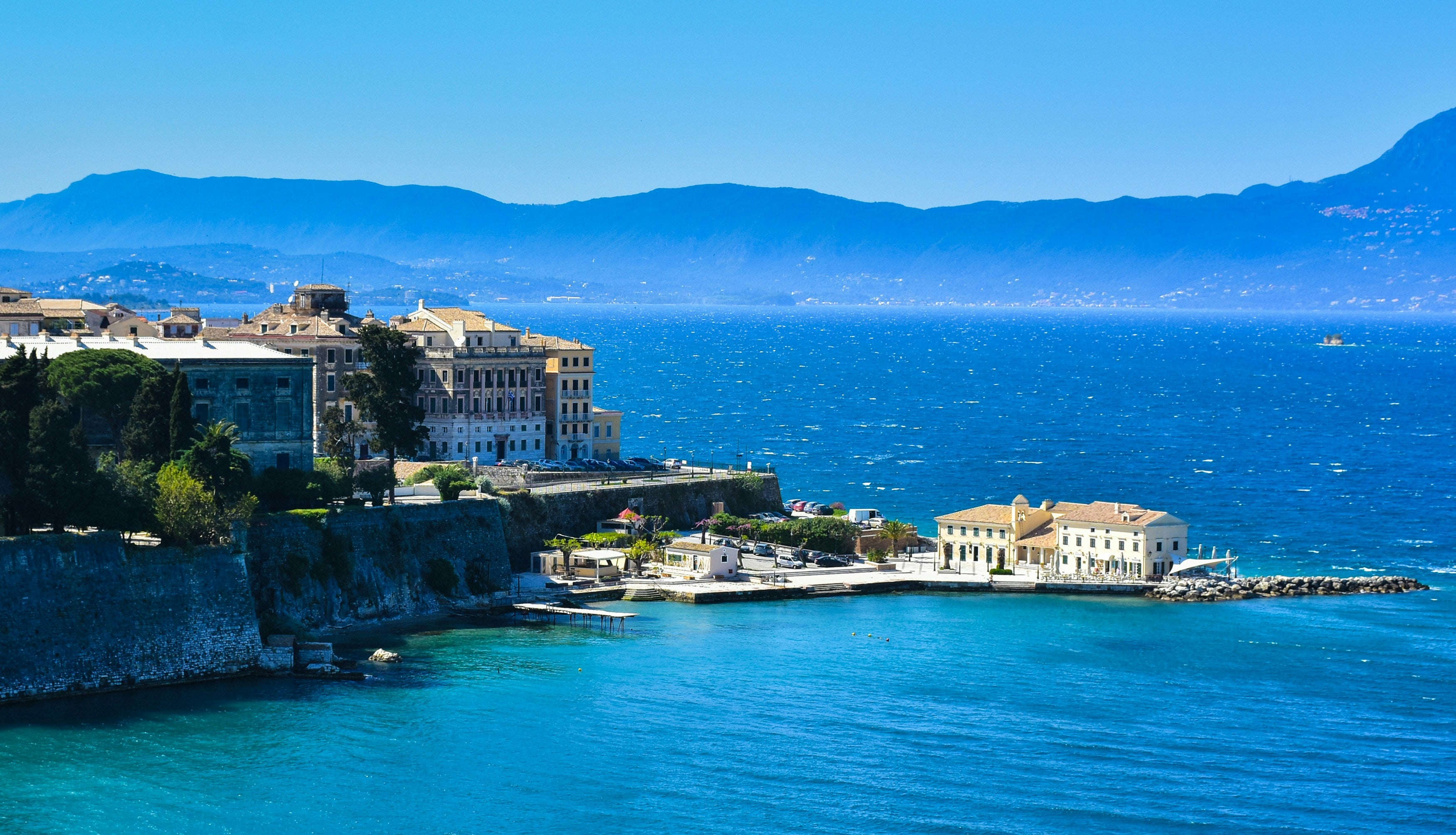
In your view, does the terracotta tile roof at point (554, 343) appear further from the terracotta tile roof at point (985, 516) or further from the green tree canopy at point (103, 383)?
the green tree canopy at point (103, 383)

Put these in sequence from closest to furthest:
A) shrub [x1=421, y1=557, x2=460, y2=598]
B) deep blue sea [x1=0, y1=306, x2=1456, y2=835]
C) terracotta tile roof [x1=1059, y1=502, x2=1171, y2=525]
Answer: deep blue sea [x1=0, y1=306, x2=1456, y2=835] < shrub [x1=421, y1=557, x2=460, y2=598] < terracotta tile roof [x1=1059, y1=502, x2=1171, y2=525]

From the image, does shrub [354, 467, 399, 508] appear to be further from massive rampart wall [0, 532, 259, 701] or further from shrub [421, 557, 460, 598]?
massive rampart wall [0, 532, 259, 701]

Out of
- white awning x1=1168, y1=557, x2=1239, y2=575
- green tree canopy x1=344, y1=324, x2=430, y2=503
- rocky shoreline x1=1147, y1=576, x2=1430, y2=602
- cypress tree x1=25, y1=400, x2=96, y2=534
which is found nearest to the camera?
cypress tree x1=25, y1=400, x2=96, y2=534

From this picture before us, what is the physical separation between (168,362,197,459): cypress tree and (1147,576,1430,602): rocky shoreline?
4010 centimetres

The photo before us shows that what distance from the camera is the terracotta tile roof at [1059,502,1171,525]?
285 ft

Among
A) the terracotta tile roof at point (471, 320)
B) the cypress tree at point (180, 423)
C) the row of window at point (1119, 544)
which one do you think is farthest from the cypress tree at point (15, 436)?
the row of window at point (1119, 544)

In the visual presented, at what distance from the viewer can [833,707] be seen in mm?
61375

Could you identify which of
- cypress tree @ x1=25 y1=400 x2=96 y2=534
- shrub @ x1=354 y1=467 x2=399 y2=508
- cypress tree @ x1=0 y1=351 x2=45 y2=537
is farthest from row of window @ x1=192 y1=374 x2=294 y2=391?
cypress tree @ x1=25 y1=400 x2=96 y2=534

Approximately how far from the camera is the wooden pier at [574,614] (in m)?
74.2

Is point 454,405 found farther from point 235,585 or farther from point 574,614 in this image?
point 235,585

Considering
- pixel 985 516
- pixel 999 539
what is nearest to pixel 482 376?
pixel 985 516

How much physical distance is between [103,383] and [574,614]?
62.2ft

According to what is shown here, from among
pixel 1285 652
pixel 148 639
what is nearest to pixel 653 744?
pixel 148 639

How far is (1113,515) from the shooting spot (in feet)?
289
